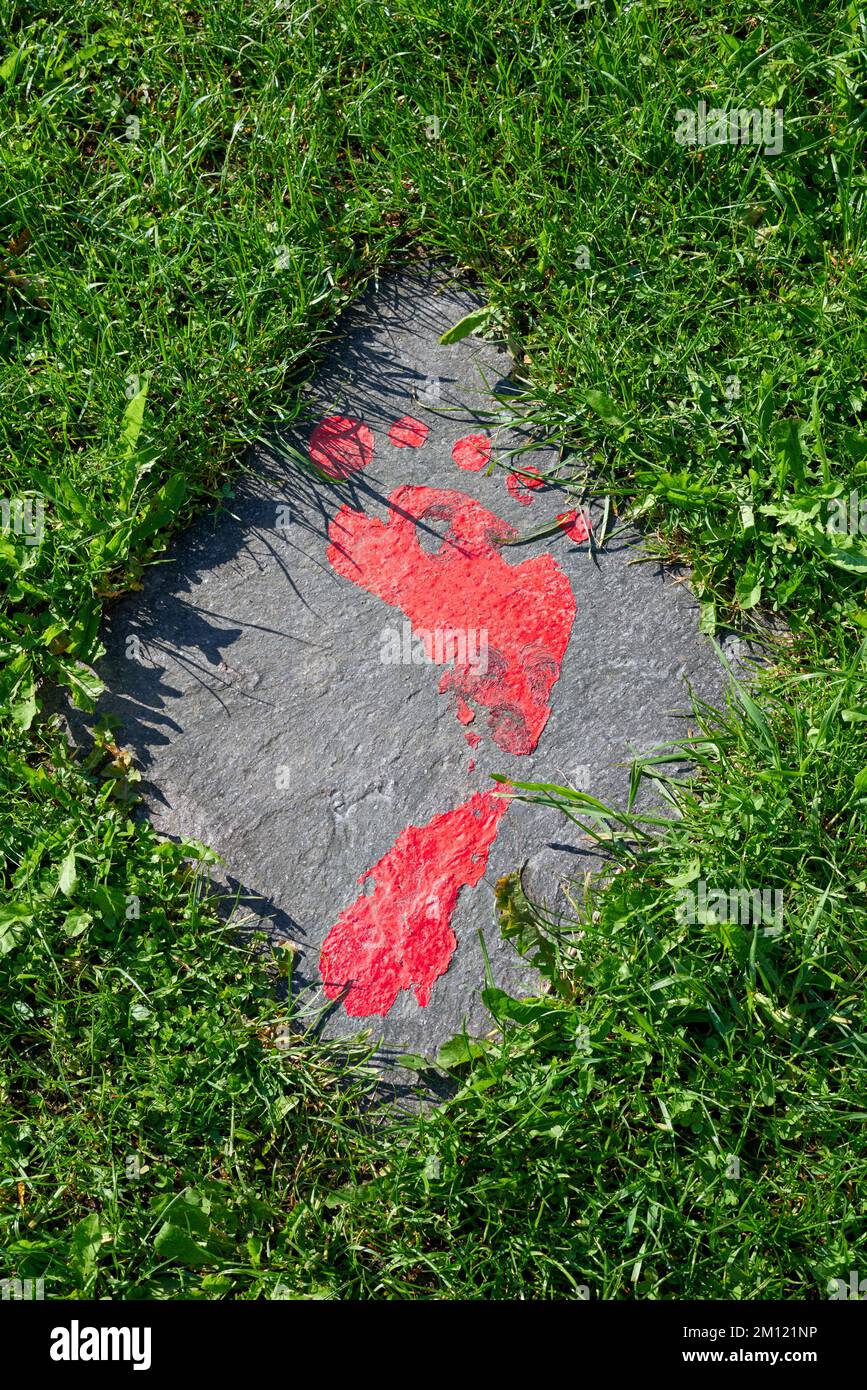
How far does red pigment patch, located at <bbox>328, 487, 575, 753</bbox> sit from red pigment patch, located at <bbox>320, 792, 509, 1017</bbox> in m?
0.22

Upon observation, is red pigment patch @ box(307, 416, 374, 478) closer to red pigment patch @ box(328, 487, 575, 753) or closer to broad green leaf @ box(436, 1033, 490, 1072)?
red pigment patch @ box(328, 487, 575, 753)

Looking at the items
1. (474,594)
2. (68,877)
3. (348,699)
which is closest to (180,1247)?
(68,877)

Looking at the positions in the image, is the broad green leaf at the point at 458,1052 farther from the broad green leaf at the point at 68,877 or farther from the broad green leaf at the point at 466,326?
the broad green leaf at the point at 466,326

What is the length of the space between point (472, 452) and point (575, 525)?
0.34 metres

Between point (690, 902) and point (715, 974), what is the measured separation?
158 millimetres

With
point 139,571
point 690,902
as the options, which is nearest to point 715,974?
point 690,902

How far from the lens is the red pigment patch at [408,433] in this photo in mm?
3156

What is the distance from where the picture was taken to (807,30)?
329 centimetres

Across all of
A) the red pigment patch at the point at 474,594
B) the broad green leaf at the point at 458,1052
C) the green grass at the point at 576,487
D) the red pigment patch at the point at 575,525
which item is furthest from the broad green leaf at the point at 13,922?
the red pigment patch at the point at 575,525

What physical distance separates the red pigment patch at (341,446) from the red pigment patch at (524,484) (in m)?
0.38

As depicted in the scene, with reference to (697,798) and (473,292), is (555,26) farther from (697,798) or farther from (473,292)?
(697,798)

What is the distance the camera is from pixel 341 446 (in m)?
3.17

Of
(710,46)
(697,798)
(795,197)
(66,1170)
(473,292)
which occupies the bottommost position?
(66,1170)

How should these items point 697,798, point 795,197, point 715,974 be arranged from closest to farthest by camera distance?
point 715,974
point 697,798
point 795,197
